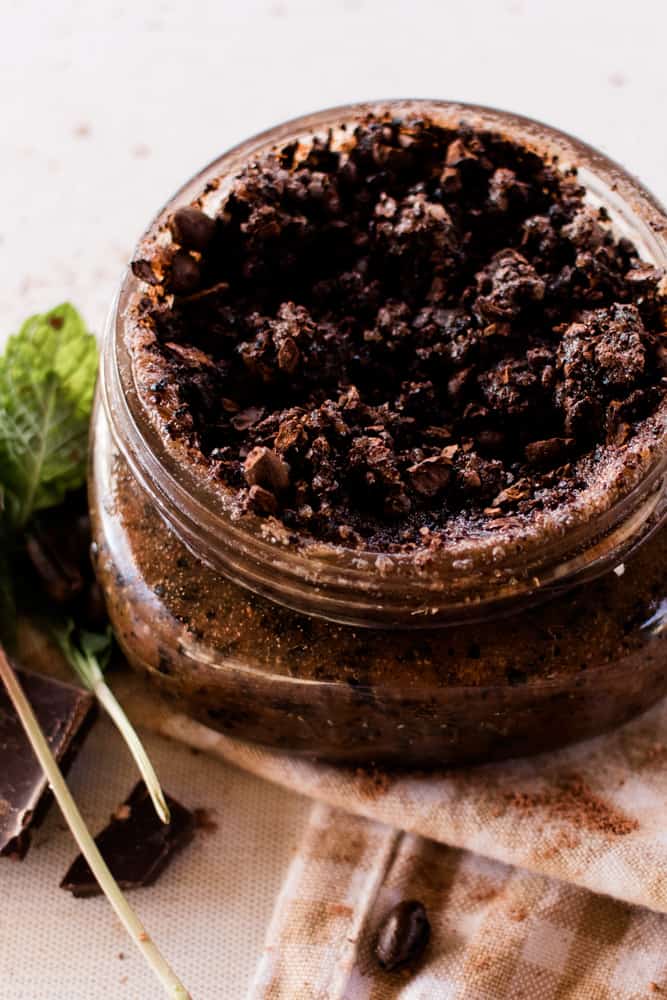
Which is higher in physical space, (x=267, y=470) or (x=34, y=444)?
(x=267, y=470)

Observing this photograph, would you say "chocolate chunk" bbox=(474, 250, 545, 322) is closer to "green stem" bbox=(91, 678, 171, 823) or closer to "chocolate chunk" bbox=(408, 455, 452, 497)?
"chocolate chunk" bbox=(408, 455, 452, 497)

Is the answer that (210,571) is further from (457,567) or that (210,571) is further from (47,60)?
(47,60)

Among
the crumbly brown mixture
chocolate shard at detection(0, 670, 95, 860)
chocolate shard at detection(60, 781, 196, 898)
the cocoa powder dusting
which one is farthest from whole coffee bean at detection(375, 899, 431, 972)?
the crumbly brown mixture

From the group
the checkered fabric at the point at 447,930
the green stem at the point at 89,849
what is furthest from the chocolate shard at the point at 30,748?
the checkered fabric at the point at 447,930

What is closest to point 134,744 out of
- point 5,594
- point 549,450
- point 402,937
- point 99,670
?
point 99,670

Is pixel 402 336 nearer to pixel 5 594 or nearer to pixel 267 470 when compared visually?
pixel 267 470

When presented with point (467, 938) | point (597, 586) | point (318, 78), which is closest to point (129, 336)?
point (597, 586)

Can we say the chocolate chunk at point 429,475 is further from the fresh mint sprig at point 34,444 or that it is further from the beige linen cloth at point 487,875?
the fresh mint sprig at point 34,444
